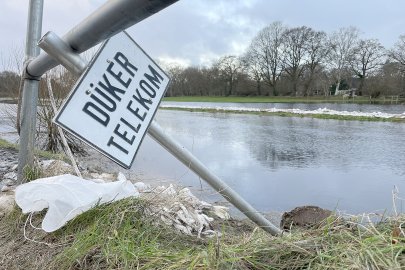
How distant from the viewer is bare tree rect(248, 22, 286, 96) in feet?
241

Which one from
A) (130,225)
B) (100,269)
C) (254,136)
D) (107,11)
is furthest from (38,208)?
(254,136)

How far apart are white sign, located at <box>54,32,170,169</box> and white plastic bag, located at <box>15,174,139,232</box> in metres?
0.78

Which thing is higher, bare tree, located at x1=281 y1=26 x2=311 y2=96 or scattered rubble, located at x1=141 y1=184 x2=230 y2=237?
bare tree, located at x1=281 y1=26 x2=311 y2=96

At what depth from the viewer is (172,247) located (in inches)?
88.5

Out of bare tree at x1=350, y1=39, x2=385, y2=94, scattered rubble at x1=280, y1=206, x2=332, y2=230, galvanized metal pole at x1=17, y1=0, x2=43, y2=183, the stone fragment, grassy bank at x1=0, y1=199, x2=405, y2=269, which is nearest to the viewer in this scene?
grassy bank at x1=0, y1=199, x2=405, y2=269

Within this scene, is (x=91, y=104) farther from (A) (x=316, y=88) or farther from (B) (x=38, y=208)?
(A) (x=316, y=88)

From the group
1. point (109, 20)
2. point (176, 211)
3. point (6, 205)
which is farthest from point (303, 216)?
point (109, 20)

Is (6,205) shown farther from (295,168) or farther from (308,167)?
(308,167)

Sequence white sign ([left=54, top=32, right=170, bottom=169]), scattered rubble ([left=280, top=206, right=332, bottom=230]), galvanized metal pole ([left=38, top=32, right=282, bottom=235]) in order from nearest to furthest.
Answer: white sign ([left=54, top=32, right=170, bottom=169])
galvanized metal pole ([left=38, top=32, right=282, bottom=235])
scattered rubble ([left=280, top=206, right=332, bottom=230])

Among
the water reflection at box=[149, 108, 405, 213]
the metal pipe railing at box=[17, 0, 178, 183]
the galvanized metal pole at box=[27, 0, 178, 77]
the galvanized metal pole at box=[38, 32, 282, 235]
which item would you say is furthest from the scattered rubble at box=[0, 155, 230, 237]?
the water reflection at box=[149, 108, 405, 213]

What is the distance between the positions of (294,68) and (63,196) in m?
72.4

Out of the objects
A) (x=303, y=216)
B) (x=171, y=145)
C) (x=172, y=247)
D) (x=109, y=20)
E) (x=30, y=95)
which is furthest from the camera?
(x=303, y=216)

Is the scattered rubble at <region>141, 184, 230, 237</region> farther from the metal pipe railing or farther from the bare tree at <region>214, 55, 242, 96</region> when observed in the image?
the bare tree at <region>214, 55, 242, 96</region>

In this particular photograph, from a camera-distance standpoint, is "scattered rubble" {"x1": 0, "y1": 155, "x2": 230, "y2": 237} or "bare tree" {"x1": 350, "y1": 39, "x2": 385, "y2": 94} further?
"bare tree" {"x1": 350, "y1": 39, "x2": 385, "y2": 94}
